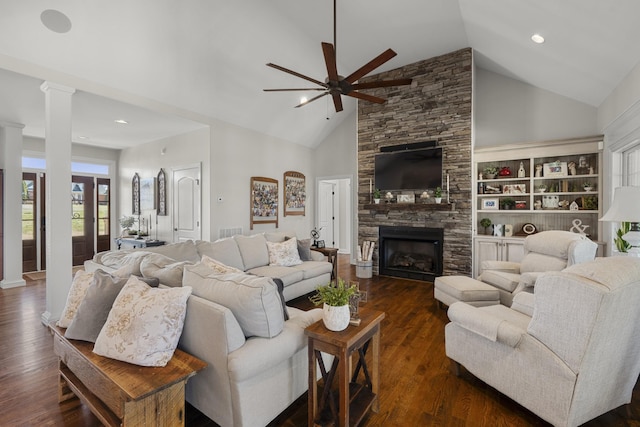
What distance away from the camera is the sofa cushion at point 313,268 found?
13.7 ft

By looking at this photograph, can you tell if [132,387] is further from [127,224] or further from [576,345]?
[127,224]

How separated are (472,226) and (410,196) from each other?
114 cm

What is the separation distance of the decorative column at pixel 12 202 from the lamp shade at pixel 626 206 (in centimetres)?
789

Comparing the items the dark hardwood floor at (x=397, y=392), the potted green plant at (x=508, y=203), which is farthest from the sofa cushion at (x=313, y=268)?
the potted green plant at (x=508, y=203)

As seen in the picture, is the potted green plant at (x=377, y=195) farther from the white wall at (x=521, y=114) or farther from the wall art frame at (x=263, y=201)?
the wall art frame at (x=263, y=201)

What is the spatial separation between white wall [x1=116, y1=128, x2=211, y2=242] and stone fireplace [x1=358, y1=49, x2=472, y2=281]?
9.60 feet

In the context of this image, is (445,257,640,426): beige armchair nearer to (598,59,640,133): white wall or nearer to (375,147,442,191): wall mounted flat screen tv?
(598,59,640,133): white wall

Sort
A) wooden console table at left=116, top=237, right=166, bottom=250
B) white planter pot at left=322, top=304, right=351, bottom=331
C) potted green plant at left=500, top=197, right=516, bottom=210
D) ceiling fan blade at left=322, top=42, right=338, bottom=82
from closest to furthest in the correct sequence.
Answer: white planter pot at left=322, top=304, right=351, bottom=331 < ceiling fan blade at left=322, top=42, right=338, bottom=82 < potted green plant at left=500, top=197, right=516, bottom=210 < wooden console table at left=116, top=237, right=166, bottom=250

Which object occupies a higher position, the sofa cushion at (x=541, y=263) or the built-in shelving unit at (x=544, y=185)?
the built-in shelving unit at (x=544, y=185)

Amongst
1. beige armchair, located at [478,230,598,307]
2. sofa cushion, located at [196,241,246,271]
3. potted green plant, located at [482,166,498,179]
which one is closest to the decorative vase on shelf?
potted green plant, located at [482,166,498,179]

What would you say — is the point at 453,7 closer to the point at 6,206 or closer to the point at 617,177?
the point at 617,177

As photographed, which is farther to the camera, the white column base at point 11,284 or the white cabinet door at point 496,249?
the white column base at point 11,284

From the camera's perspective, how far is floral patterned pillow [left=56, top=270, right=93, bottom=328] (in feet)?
6.52

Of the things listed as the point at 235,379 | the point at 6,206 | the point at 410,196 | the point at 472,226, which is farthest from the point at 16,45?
the point at 472,226
